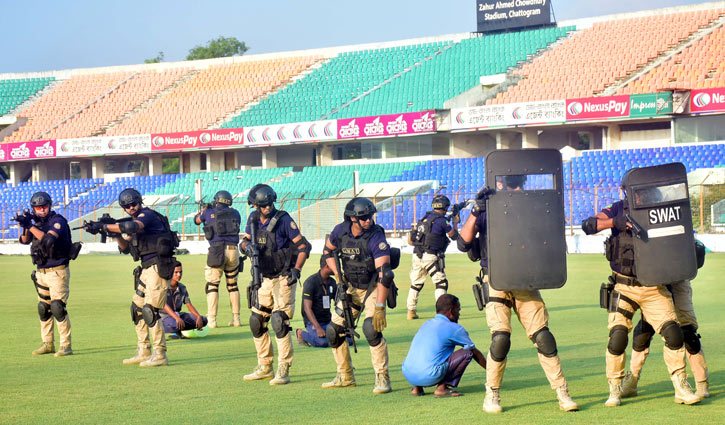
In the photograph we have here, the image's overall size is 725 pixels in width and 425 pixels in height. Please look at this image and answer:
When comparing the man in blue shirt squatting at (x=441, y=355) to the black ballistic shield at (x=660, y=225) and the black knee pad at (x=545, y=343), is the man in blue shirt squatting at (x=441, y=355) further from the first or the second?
the black ballistic shield at (x=660, y=225)

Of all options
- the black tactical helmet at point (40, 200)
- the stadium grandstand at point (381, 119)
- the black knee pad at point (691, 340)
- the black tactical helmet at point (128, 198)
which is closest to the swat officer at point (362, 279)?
the black knee pad at point (691, 340)

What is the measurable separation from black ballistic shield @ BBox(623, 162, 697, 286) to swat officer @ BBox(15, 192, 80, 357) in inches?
268

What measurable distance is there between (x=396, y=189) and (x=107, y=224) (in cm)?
2846

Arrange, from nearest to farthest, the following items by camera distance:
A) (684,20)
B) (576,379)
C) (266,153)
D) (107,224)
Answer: (576,379) < (107,224) < (684,20) < (266,153)

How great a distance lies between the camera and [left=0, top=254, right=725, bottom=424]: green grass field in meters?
7.19

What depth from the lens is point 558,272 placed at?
718cm

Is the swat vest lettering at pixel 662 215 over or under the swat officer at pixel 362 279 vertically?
over

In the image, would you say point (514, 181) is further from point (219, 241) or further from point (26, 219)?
point (219, 241)

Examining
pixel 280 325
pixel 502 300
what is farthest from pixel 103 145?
pixel 502 300

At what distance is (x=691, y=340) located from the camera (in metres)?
7.51

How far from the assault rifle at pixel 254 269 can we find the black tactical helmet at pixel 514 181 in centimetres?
301

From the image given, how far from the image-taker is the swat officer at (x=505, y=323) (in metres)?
7.14

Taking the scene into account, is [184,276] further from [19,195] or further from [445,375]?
[19,195]

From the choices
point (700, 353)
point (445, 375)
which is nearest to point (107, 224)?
point (445, 375)
